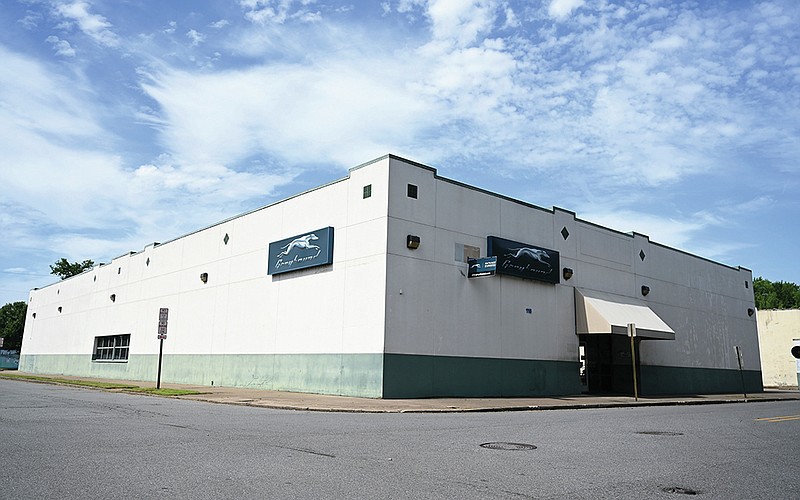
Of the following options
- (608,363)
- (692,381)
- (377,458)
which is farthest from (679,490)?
(692,381)

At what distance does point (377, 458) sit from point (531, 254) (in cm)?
1949

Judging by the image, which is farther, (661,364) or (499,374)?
(661,364)

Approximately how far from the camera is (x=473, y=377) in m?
23.9

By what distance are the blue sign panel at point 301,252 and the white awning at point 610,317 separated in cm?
1203

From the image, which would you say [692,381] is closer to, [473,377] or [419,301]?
[473,377]

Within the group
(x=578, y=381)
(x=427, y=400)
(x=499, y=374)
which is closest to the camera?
(x=427, y=400)

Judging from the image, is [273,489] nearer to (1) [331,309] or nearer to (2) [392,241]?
(2) [392,241]

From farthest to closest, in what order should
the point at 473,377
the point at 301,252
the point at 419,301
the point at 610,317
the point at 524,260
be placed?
the point at 610,317, the point at 524,260, the point at 301,252, the point at 473,377, the point at 419,301

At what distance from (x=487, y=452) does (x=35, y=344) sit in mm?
57635

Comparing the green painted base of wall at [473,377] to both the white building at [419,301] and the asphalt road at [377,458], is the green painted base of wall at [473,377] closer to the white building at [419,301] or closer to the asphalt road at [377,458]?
the white building at [419,301]

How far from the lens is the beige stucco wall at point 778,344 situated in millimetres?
53781

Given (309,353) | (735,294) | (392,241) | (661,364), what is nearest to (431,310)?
(392,241)

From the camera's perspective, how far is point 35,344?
5572 cm

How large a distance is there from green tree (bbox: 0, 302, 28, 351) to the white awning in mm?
86831
